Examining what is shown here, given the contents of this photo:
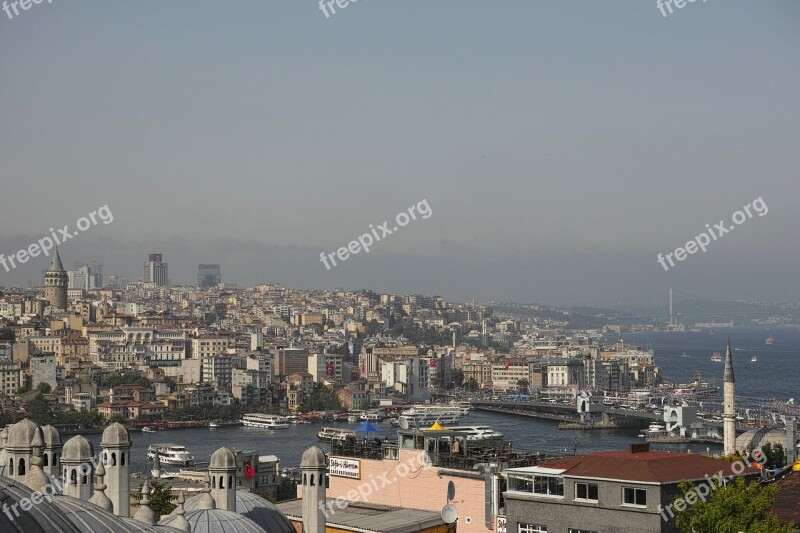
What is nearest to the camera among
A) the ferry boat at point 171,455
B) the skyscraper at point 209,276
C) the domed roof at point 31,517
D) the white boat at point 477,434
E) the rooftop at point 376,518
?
the domed roof at point 31,517

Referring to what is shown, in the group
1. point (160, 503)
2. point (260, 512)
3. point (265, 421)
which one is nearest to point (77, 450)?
point (260, 512)

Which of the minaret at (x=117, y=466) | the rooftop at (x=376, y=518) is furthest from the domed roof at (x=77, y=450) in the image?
the rooftop at (x=376, y=518)

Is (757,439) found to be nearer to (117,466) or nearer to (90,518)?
(117,466)

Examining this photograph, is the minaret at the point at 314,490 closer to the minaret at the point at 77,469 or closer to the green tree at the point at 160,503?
the minaret at the point at 77,469

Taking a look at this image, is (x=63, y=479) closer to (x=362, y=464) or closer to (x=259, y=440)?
(x=362, y=464)

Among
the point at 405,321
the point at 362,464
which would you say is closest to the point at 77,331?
the point at 405,321

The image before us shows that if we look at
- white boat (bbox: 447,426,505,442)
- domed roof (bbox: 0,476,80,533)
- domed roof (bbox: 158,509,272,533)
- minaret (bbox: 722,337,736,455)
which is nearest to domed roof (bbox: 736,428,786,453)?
minaret (bbox: 722,337,736,455)

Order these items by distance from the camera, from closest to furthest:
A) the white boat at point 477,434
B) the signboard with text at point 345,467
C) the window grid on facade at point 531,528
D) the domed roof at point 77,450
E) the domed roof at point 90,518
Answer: the domed roof at point 90,518 < the domed roof at point 77,450 < the window grid on facade at point 531,528 < the signboard with text at point 345,467 < the white boat at point 477,434
